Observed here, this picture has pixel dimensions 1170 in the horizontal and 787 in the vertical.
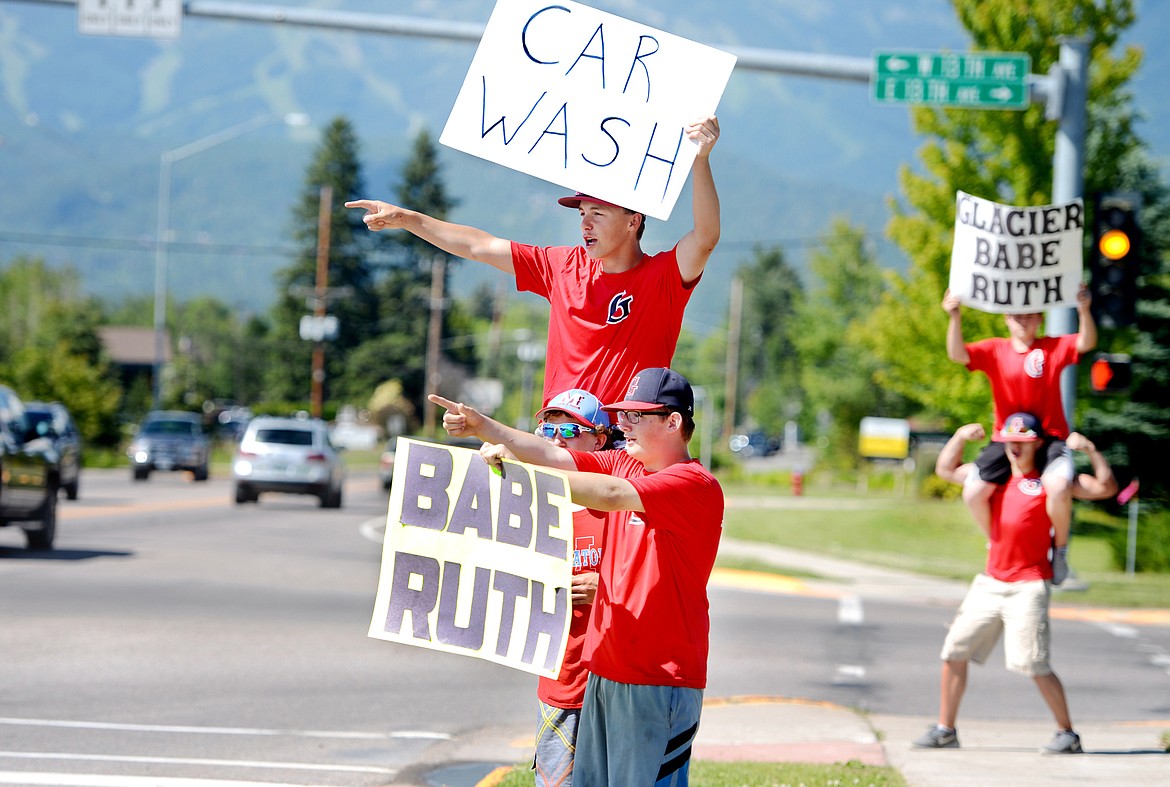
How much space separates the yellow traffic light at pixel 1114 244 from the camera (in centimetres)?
1453

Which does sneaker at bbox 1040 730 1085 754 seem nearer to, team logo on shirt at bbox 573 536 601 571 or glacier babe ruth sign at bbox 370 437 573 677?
team logo on shirt at bbox 573 536 601 571

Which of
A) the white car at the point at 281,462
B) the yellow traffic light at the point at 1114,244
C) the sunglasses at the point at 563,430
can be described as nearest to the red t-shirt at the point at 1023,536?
the sunglasses at the point at 563,430

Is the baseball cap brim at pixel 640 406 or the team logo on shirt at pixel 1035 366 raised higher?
the team logo on shirt at pixel 1035 366

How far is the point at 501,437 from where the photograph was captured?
4.68 metres

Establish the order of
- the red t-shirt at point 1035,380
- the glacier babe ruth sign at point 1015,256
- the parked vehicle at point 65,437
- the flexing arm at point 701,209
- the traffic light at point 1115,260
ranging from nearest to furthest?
the flexing arm at point 701,209, the red t-shirt at point 1035,380, the glacier babe ruth sign at point 1015,256, the traffic light at point 1115,260, the parked vehicle at point 65,437

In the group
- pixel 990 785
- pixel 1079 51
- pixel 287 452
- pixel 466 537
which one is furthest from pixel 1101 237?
pixel 287 452

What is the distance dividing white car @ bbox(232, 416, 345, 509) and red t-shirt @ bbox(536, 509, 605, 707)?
83.4ft

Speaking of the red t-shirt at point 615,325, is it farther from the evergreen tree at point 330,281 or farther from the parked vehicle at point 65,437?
the evergreen tree at point 330,281

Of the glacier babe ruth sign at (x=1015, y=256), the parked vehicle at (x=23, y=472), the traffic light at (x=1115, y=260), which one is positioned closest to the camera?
the glacier babe ruth sign at (x=1015, y=256)

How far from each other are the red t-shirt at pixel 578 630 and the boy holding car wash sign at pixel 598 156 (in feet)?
1.56

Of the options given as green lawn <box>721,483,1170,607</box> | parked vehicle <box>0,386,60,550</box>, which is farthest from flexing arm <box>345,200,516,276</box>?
green lawn <box>721,483,1170,607</box>

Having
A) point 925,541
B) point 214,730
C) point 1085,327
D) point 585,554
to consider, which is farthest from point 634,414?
point 925,541

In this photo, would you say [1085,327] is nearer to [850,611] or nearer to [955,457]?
[955,457]

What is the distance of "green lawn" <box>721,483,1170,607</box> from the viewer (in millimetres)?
19484
